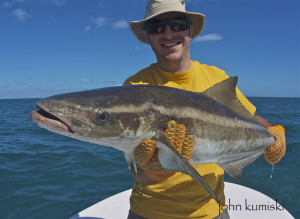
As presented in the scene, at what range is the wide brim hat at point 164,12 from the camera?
3057 mm

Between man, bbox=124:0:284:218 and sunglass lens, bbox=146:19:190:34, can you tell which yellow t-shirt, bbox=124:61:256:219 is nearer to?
man, bbox=124:0:284:218

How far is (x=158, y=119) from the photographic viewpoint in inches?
92.8

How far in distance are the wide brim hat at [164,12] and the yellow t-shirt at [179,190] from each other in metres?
0.70

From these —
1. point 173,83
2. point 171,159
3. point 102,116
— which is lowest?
point 171,159

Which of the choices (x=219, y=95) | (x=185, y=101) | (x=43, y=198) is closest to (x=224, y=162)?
(x=219, y=95)

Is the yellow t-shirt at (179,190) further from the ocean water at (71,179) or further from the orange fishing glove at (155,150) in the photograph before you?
the ocean water at (71,179)

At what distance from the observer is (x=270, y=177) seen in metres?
8.37

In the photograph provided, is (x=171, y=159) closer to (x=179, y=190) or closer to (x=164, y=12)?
(x=179, y=190)

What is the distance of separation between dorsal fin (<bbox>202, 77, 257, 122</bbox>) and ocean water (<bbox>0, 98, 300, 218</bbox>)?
16.4 feet

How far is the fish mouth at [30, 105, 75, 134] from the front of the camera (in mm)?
1911

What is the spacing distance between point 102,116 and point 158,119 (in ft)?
1.88

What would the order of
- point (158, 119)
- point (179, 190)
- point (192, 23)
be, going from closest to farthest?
1. point (158, 119)
2. point (179, 190)
3. point (192, 23)

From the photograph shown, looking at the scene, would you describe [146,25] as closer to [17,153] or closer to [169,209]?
[169,209]

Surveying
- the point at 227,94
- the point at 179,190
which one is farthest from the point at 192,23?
the point at 179,190
